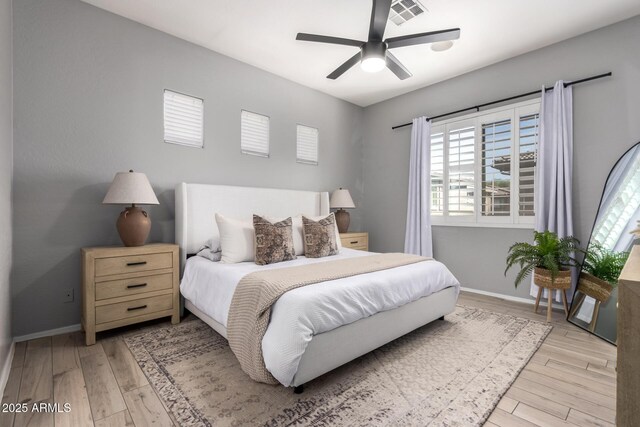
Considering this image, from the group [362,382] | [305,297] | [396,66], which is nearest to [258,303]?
[305,297]

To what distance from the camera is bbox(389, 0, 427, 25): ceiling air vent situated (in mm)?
2527

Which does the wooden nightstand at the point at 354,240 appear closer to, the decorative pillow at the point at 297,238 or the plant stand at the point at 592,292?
the decorative pillow at the point at 297,238

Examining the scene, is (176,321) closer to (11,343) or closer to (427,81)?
(11,343)

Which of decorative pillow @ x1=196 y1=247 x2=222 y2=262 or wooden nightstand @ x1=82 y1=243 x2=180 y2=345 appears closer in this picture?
wooden nightstand @ x1=82 y1=243 x2=180 y2=345

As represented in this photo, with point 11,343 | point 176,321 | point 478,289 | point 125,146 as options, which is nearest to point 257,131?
point 125,146

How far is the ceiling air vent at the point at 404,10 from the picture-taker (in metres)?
2.53

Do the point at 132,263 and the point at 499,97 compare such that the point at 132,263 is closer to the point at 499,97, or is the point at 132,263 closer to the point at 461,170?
the point at 461,170

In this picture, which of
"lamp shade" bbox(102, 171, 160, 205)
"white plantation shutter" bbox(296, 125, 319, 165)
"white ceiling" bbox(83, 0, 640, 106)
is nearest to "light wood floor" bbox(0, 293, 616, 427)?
"lamp shade" bbox(102, 171, 160, 205)

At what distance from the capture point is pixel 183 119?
126 inches

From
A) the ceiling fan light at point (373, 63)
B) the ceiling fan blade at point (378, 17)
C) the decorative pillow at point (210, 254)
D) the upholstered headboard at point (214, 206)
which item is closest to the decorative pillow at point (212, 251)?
the decorative pillow at point (210, 254)

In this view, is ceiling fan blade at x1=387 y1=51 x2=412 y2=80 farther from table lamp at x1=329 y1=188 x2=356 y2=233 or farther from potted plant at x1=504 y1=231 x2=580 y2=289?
potted plant at x1=504 y1=231 x2=580 y2=289

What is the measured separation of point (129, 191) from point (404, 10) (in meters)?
2.84

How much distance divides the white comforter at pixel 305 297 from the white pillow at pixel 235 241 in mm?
120

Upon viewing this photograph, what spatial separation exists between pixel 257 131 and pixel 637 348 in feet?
12.2
